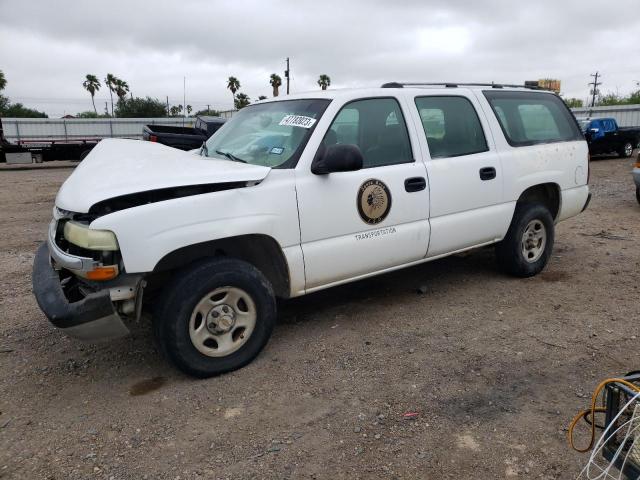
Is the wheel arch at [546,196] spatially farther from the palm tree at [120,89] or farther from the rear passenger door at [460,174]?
the palm tree at [120,89]

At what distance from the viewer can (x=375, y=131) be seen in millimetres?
4102

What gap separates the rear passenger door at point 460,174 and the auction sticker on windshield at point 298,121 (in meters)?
0.99

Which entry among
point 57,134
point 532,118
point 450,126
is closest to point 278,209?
point 450,126

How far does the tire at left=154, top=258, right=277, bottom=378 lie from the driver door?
1.52 ft

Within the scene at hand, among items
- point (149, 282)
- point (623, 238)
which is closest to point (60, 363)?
point (149, 282)

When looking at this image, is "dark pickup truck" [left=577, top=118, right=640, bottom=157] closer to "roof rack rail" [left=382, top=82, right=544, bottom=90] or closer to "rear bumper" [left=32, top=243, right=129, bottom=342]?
"roof rack rail" [left=382, top=82, right=544, bottom=90]

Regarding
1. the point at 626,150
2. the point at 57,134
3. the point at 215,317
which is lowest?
the point at 215,317

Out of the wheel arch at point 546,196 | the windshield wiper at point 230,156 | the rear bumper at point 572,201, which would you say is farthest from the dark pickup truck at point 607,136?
the windshield wiper at point 230,156

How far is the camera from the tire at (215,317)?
10.5 ft

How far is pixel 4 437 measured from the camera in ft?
9.48

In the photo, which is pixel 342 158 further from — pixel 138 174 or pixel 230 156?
pixel 138 174

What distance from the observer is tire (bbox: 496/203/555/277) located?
5035 millimetres

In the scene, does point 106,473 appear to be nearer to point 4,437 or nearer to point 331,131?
point 4,437

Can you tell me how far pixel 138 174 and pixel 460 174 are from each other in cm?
260
